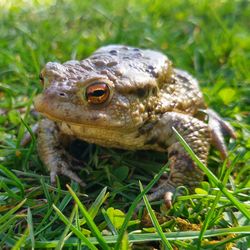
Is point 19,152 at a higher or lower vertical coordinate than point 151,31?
lower

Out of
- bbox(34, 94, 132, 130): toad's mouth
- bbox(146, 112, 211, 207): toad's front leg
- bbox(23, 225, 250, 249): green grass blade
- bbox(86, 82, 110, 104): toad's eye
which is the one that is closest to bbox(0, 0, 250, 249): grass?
bbox(23, 225, 250, 249): green grass blade

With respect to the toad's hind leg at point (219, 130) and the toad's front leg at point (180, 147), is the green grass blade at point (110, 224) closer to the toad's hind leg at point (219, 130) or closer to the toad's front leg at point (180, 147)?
the toad's front leg at point (180, 147)

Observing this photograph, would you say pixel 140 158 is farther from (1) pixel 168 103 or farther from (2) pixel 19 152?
(2) pixel 19 152

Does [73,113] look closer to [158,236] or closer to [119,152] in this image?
[119,152]

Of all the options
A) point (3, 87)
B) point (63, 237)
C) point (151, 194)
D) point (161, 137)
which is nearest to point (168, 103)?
point (161, 137)

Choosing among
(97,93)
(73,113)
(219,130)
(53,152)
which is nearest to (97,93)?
(97,93)
